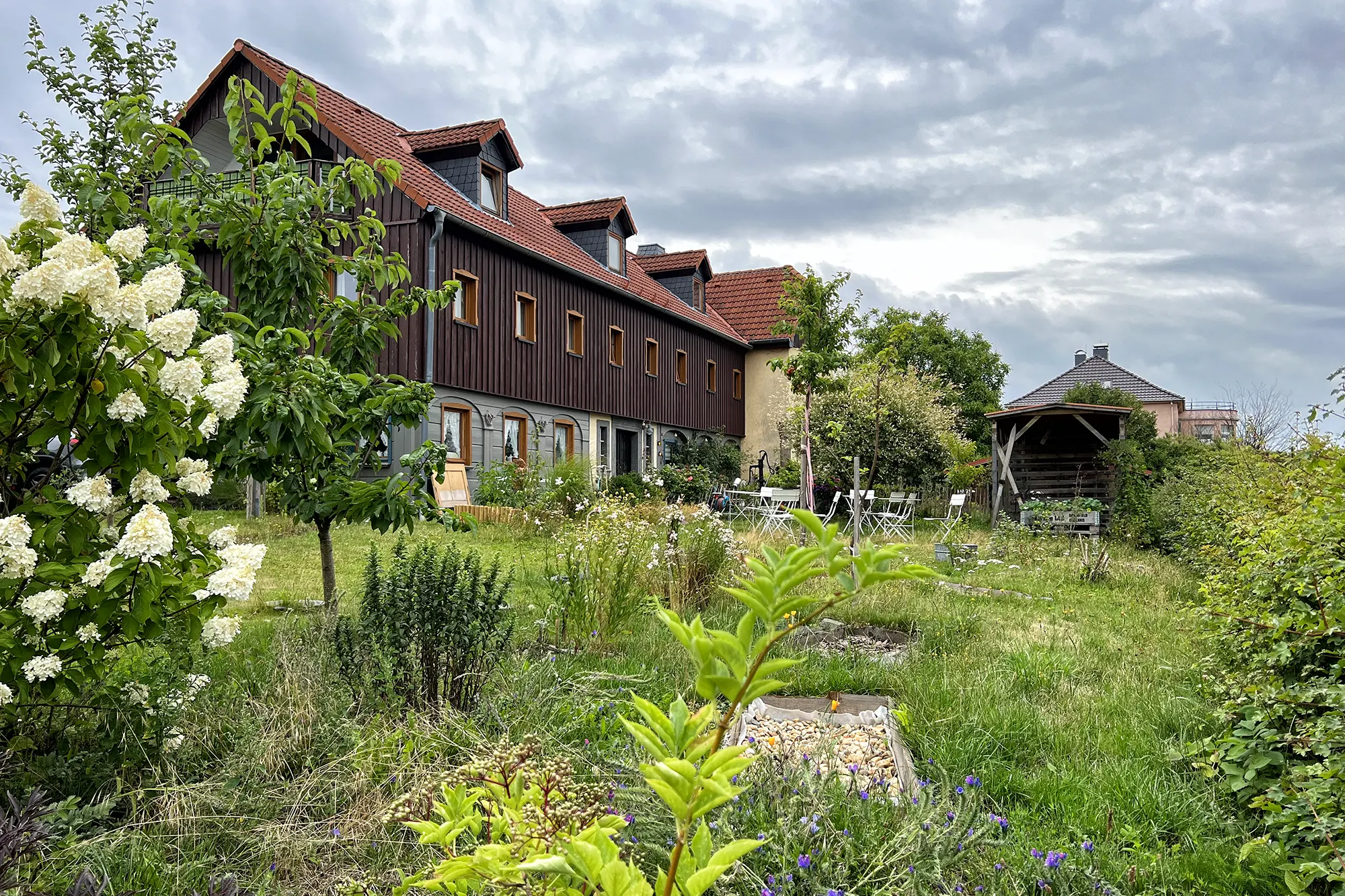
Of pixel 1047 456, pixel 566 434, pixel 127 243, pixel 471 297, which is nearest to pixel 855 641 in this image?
pixel 127 243

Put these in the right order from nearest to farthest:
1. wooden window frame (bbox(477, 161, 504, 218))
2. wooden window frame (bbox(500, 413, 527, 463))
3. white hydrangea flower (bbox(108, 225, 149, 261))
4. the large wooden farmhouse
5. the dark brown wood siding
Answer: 1. white hydrangea flower (bbox(108, 225, 149, 261))
2. the large wooden farmhouse
3. the dark brown wood siding
4. wooden window frame (bbox(500, 413, 527, 463))
5. wooden window frame (bbox(477, 161, 504, 218))

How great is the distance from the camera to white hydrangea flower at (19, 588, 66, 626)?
250 centimetres

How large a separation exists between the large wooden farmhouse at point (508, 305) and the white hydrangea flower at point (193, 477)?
9.93m

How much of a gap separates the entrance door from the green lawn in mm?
15787

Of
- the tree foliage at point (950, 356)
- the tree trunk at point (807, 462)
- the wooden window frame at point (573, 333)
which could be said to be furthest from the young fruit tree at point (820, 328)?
the tree foliage at point (950, 356)

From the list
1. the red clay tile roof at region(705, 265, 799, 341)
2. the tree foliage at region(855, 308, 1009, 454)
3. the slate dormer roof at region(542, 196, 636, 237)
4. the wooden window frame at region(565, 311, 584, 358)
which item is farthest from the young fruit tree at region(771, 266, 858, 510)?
the tree foliage at region(855, 308, 1009, 454)

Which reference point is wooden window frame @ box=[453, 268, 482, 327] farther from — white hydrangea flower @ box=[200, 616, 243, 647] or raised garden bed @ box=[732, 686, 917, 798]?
white hydrangea flower @ box=[200, 616, 243, 647]

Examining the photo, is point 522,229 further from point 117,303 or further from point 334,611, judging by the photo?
point 117,303

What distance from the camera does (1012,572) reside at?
10328 mm

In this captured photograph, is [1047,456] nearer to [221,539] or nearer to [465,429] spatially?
[465,429]

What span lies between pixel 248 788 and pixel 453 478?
1284cm

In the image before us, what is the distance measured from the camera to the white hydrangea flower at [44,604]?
2.50 meters

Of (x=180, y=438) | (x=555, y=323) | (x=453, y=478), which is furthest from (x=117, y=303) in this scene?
(x=555, y=323)

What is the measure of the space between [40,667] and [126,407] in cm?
82
